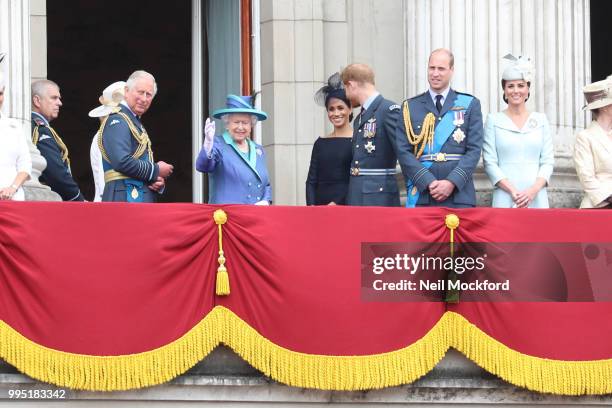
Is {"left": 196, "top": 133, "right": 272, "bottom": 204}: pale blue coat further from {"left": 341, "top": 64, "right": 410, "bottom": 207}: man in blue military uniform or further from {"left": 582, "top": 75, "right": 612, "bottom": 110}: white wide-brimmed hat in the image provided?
{"left": 582, "top": 75, "right": 612, "bottom": 110}: white wide-brimmed hat

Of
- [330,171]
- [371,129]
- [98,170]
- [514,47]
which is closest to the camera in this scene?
[371,129]

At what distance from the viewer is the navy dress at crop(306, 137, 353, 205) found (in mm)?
16438

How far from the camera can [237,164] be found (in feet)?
50.6

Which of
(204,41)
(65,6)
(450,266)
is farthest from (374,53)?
(65,6)

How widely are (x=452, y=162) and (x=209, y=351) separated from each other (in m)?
2.55

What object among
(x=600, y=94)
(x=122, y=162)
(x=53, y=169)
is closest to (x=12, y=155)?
(x=122, y=162)

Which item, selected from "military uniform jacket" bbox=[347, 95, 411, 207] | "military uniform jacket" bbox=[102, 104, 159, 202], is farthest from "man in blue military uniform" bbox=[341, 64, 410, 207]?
"military uniform jacket" bbox=[102, 104, 159, 202]

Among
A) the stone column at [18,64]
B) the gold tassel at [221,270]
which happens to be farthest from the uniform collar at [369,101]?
the stone column at [18,64]

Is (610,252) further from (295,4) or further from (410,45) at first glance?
(295,4)

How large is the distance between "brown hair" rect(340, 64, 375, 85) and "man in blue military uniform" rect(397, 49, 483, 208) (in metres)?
0.39

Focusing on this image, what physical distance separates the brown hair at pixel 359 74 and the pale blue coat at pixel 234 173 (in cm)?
97

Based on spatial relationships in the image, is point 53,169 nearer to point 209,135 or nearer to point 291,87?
point 209,135

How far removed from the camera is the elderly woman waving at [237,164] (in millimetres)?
15414

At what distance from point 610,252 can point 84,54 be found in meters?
11.7
